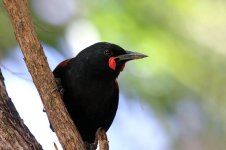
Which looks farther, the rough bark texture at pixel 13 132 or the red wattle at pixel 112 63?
the red wattle at pixel 112 63

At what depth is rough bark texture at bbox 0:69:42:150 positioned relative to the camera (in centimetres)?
340

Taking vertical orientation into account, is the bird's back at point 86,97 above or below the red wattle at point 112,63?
below

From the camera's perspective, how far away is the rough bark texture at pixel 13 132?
3.40 meters

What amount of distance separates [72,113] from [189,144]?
1.55m

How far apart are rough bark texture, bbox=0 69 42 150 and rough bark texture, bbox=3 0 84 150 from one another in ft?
0.55

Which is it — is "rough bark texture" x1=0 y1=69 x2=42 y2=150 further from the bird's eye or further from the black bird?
the bird's eye

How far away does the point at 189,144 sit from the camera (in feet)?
16.8

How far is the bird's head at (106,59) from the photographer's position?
3.83 m

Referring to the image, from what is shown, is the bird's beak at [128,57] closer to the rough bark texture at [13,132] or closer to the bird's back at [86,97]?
the bird's back at [86,97]

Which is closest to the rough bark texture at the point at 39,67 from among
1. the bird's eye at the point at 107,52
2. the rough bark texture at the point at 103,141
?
the rough bark texture at the point at 103,141

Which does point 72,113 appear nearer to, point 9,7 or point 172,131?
point 9,7

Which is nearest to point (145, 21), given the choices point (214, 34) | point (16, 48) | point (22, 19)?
point (214, 34)

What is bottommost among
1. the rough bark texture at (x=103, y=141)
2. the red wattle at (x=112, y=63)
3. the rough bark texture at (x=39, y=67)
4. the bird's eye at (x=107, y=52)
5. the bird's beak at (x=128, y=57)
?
the rough bark texture at (x=103, y=141)

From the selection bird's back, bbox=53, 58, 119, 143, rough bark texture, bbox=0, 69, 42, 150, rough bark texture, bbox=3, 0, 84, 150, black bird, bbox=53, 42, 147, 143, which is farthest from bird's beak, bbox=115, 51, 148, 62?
rough bark texture, bbox=0, 69, 42, 150
